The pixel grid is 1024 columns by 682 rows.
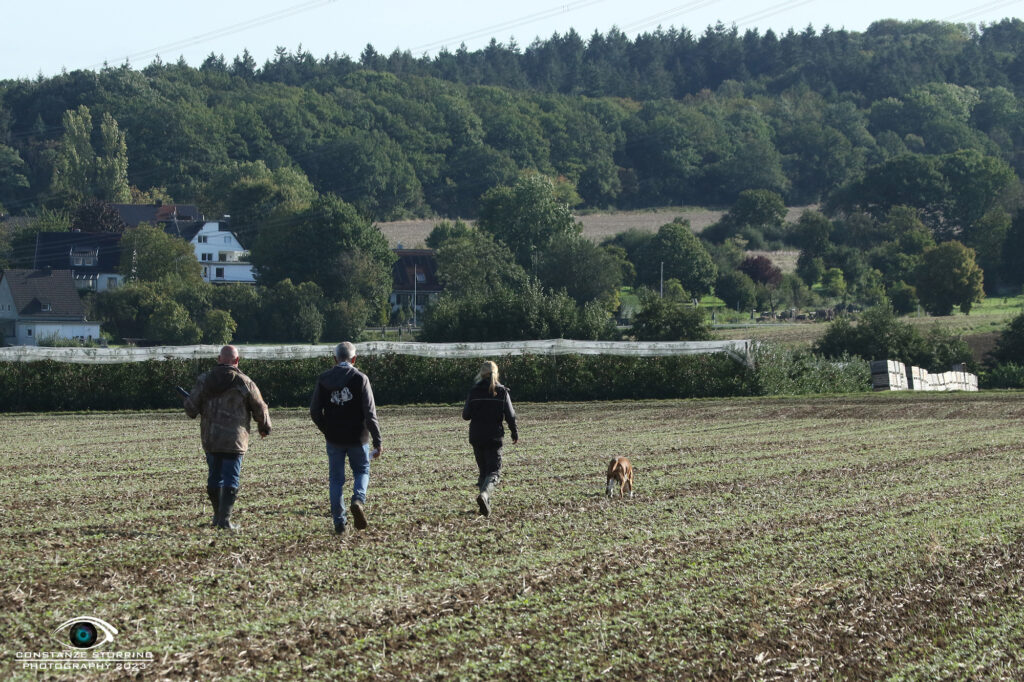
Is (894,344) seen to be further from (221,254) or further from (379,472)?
(221,254)

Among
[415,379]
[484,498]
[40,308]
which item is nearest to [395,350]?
[415,379]

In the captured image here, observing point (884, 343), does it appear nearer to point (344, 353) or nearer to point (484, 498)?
point (484, 498)

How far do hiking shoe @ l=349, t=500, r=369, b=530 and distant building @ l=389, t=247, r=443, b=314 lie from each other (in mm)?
129022

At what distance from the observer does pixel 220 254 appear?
165 meters

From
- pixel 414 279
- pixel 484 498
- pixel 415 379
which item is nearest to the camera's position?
pixel 484 498

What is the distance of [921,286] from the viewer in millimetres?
118312

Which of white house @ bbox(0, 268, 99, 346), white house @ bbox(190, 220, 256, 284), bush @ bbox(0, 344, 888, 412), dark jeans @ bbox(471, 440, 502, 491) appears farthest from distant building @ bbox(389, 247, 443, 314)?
dark jeans @ bbox(471, 440, 502, 491)

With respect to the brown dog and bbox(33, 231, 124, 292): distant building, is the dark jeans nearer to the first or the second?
the brown dog

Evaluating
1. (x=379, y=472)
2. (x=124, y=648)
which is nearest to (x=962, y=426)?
(x=379, y=472)

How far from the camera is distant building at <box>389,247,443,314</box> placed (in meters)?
149

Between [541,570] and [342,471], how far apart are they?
3.24 m

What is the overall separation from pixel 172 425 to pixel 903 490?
78.9 feet

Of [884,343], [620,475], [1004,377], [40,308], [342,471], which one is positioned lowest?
[1004,377]

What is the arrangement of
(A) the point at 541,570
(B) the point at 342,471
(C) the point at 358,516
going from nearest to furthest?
1. (A) the point at 541,570
2. (C) the point at 358,516
3. (B) the point at 342,471
